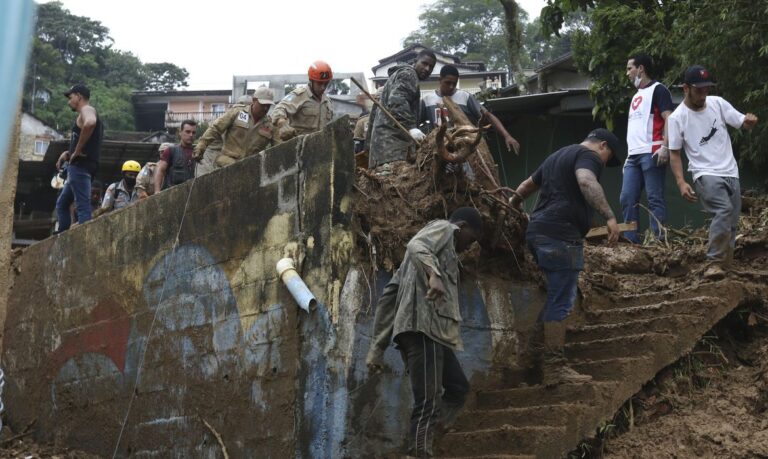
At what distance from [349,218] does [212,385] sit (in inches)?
70.9

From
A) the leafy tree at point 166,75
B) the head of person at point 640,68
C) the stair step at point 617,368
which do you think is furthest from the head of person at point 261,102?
the leafy tree at point 166,75

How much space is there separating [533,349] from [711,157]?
2.16m

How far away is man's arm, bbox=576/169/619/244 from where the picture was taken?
727 centimetres

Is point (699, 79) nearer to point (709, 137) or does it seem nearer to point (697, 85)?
point (697, 85)

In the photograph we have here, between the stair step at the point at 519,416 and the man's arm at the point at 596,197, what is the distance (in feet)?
4.35

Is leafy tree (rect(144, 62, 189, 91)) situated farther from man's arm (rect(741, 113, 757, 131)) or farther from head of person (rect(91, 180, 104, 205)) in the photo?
man's arm (rect(741, 113, 757, 131))

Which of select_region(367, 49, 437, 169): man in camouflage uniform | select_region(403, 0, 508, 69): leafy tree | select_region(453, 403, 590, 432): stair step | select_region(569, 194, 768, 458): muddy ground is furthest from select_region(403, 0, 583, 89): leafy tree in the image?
select_region(453, 403, 590, 432): stair step

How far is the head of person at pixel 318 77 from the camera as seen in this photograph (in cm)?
985

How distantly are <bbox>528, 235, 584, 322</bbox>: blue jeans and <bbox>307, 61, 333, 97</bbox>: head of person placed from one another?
134 inches

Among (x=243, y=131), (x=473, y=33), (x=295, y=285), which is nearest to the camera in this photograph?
(x=295, y=285)

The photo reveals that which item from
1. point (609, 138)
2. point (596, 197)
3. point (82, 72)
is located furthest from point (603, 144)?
point (82, 72)

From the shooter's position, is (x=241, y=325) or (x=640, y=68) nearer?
(x=241, y=325)

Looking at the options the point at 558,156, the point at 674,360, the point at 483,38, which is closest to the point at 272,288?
the point at 558,156

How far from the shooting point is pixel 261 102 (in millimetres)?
10227
